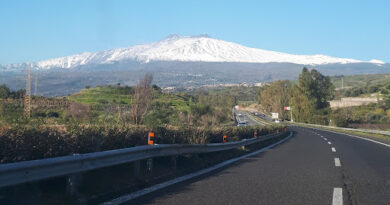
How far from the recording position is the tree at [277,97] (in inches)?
4414

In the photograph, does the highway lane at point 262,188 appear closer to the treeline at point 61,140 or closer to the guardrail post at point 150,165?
the guardrail post at point 150,165

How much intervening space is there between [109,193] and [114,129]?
3.21 meters

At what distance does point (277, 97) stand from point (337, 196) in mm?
107838

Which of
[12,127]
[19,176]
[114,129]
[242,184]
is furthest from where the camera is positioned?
[114,129]

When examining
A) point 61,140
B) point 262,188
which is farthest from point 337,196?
point 61,140

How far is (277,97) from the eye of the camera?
114 m

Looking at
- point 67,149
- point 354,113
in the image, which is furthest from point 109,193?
point 354,113

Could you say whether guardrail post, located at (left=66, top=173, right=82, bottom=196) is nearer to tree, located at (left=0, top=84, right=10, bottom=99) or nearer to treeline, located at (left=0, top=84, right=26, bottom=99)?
treeline, located at (left=0, top=84, right=26, bottom=99)

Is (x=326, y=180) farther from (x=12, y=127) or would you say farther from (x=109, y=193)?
(x=12, y=127)

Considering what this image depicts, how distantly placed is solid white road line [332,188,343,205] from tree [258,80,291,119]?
103748 mm

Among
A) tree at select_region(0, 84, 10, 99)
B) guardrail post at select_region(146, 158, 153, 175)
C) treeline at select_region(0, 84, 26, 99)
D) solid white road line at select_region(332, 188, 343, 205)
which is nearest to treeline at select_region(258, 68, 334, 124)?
treeline at select_region(0, 84, 26, 99)

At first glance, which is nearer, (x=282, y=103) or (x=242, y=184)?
(x=242, y=184)

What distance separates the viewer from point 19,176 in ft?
19.1

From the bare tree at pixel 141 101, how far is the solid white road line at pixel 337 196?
14129 millimetres
